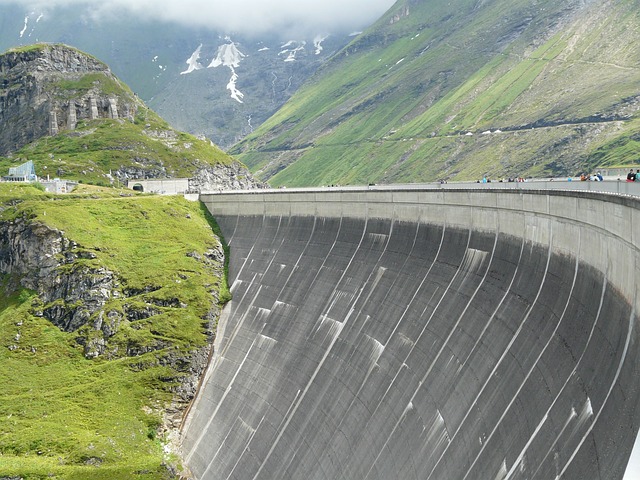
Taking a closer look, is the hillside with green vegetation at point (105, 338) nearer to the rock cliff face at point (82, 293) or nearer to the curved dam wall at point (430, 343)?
the rock cliff face at point (82, 293)

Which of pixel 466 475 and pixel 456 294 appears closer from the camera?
pixel 466 475

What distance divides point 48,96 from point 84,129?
41.3 ft

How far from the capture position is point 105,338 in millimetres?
78500

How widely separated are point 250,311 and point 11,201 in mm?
40069

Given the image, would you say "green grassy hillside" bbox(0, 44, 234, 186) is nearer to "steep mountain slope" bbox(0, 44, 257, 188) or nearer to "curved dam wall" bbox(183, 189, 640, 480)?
"steep mountain slope" bbox(0, 44, 257, 188)

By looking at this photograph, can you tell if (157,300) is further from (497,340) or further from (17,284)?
(497,340)

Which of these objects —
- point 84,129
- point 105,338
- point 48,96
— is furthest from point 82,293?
point 48,96

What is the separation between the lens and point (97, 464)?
6488cm

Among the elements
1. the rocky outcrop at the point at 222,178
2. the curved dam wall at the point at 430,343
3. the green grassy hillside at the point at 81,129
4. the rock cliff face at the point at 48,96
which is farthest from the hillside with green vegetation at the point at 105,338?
the rock cliff face at the point at 48,96

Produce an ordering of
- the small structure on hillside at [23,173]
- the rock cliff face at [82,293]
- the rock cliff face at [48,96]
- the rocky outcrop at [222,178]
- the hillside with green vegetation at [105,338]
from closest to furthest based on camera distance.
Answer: the hillside with green vegetation at [105,338] → the rock cliff face at [82,293] → the small structure on hillside at [23,173] → the rocky outcrop at [222,178] → the rock cliff face at [48,96]

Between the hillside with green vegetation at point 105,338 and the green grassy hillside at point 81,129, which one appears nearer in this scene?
the hillside with green vegetation at point 105,338

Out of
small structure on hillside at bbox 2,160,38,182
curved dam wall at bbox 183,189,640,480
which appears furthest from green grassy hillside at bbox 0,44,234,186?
curved dam wall at bbox 183,189,640,480

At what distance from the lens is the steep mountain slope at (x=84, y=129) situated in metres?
137

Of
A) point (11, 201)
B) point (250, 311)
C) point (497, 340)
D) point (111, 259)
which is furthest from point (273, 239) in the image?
point (497, 340)
